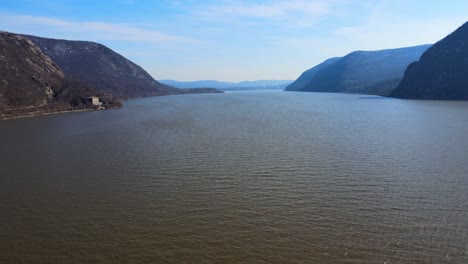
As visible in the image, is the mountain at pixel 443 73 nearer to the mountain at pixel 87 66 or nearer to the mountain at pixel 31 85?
the mountain at pixel 31 85

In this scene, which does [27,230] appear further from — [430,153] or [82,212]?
[430,153]

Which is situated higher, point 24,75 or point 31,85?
point 24,75

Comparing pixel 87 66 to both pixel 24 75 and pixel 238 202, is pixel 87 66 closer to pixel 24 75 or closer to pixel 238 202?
pixel 24 75

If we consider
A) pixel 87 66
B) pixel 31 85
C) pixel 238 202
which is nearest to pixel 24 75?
pixel 31 85

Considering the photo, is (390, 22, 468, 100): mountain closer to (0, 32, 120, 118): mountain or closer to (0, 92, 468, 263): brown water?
(0, 92, 468, 263): brown water

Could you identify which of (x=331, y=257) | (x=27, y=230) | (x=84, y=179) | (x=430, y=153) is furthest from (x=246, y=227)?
(x=430, y=153)

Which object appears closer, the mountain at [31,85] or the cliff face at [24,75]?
the mountain at [31,85]

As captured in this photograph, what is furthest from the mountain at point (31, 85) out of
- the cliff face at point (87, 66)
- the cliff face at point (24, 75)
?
the cliff face at point (87, 66)
